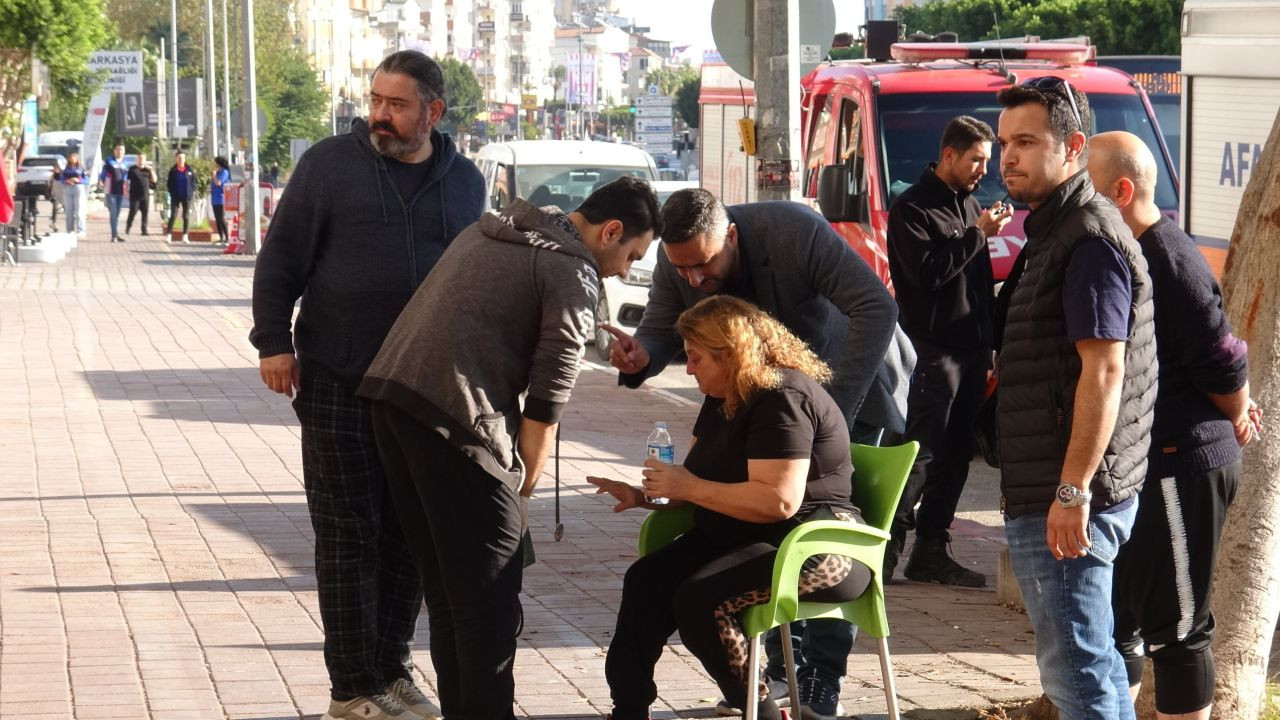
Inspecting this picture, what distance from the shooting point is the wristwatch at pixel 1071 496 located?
3.82 m

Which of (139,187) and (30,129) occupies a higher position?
(30,129)

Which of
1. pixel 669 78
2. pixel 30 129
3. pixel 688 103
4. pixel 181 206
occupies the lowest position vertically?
pixel 181 206

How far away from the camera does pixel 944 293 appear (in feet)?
22.7

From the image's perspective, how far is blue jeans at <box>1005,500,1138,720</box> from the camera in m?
3.96

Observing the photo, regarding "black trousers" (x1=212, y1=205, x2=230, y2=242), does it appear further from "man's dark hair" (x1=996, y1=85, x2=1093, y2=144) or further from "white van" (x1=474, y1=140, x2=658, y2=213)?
"man's dark hair" (x1=996, y1=85, x2=1093, y2=144)

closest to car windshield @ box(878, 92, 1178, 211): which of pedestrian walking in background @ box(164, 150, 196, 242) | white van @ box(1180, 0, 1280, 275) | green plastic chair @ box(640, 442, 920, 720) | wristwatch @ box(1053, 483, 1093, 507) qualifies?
white van @ box(1180, 0, 1280, 275)

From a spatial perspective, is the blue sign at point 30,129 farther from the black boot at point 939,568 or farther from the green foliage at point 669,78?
the green foliage at point 669,78

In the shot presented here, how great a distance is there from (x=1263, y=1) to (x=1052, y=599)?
17.8 ft

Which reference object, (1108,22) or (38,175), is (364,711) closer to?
(1108,22)

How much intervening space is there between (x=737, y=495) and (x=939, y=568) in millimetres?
2982

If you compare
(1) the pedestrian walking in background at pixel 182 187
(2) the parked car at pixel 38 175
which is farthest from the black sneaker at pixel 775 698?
(2) the parked car at pixel 38 175

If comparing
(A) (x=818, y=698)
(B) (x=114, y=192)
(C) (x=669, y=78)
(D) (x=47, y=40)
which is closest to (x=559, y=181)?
(D) (x=47, y=40)

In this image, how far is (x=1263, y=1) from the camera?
845cm

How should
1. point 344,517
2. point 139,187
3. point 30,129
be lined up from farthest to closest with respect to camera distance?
point 30,129, point 139,187, point 344,517
